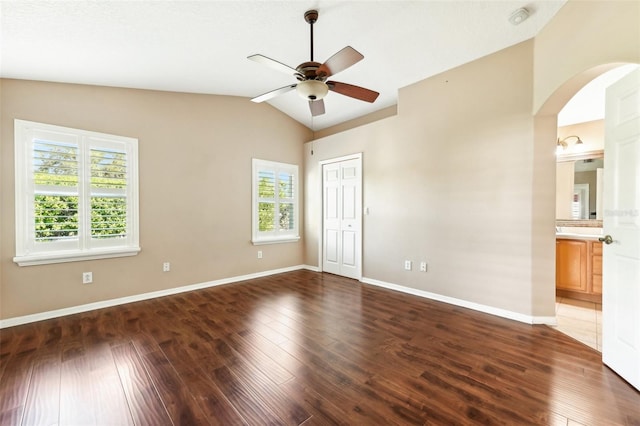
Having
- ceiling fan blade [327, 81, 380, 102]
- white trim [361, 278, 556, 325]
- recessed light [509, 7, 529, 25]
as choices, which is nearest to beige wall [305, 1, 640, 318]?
white trim [361, 278, 556, 325]

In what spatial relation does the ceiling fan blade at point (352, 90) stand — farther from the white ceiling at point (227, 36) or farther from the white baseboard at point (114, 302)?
the white baseboard at point (114, 302)

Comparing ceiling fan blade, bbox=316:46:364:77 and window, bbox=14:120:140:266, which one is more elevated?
ceiling fan blade, bbox=316:46:364:77

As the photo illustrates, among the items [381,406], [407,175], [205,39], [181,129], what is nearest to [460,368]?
[381,406]

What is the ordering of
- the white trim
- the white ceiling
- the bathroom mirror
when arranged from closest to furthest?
the white ceiling
the white trim
the bathroom mirror

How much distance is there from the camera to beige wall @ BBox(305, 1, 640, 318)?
2.56 meters

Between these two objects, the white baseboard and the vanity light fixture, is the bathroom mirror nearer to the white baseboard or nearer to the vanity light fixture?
the vanity light fixture

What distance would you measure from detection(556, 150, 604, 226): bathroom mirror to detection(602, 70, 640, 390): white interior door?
2470 mm

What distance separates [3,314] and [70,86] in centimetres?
267

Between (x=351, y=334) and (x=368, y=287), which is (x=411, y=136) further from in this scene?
(x=351, y=334)

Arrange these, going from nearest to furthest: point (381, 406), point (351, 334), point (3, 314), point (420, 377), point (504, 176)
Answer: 1. point (381, 406)
2. point (420, 377)
3. point (351, 334)
4. point (3, 314)
5. point (504, 176)

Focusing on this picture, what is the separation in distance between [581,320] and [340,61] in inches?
150

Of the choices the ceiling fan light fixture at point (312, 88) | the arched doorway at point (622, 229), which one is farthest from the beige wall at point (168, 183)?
the arched doorway at point (622, 229)

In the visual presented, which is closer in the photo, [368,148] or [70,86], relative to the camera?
[70,86]

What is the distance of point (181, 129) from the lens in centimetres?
414
